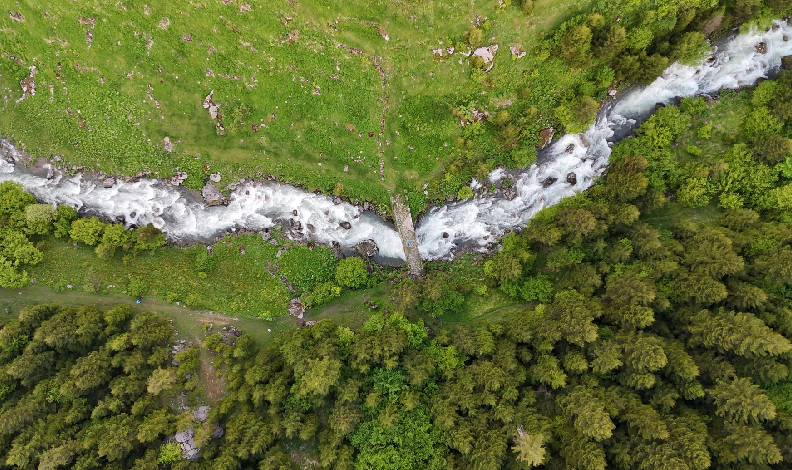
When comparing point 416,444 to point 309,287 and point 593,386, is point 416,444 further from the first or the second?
point 309,287

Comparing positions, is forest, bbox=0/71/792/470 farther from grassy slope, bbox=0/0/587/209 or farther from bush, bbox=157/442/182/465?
grassy slope, bbox=0/0/587/209

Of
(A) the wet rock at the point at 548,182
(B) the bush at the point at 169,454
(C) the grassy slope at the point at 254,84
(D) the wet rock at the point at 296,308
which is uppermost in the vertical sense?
(C) the grassy slope at the point at 254,84

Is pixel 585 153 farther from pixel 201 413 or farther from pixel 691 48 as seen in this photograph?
pixel 201 413

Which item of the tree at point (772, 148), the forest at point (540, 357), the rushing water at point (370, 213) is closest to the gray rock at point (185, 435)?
the forest at point (540, 357)

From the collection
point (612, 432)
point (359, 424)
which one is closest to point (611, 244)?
point (612, 432)

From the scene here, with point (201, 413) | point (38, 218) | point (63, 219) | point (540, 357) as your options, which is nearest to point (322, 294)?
point (201, 413)

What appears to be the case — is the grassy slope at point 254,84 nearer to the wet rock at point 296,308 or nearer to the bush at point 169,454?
the wet rock at point 296,308
